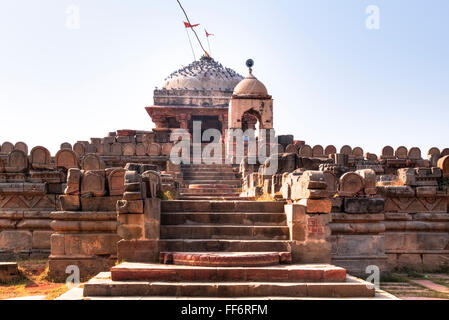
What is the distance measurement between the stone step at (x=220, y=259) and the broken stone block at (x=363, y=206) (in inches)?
89.5

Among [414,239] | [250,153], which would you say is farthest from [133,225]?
[250,153]

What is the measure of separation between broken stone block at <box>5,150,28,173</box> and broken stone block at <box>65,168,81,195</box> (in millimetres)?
3308

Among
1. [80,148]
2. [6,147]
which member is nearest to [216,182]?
[80,148]

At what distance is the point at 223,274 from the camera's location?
5.56m

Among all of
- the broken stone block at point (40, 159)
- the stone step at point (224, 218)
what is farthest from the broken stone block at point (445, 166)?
the broken stone block at point (40, 159)

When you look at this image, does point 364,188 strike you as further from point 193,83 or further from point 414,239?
point 193,83

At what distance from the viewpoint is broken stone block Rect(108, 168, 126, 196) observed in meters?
7.20

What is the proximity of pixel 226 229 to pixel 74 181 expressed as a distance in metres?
2.48

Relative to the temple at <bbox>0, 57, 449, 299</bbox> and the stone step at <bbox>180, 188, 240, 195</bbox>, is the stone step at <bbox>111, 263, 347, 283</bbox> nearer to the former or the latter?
the temple at <bbox>0, 57, 449, 299</bbox>

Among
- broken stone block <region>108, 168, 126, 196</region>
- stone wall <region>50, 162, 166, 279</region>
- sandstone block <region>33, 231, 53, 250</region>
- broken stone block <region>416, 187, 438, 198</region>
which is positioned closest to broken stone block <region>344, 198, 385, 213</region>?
broken stone block <region>416, 187, 438, 198</region>

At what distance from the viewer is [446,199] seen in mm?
9234

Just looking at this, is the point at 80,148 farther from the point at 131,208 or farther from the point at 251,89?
the point at 131,208

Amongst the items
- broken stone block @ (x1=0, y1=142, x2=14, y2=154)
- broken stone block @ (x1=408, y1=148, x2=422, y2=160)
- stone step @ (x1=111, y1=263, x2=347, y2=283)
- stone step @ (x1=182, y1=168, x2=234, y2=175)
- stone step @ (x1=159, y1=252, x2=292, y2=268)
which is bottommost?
stone step @ (x1=111, y1=263, x2=347, y2=283)
